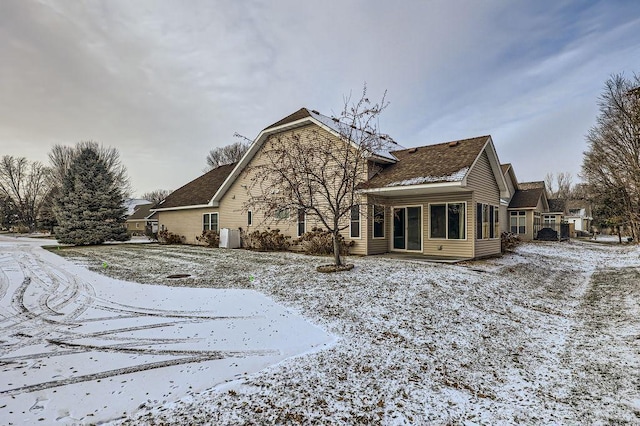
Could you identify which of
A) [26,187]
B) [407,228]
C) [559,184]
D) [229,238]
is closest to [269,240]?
[229,238]

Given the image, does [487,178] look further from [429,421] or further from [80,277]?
[80,277]

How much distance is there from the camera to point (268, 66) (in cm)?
1391

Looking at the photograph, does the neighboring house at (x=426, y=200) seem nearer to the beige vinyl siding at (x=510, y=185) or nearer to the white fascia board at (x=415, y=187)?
the white fascia board at (x=415, y=187)

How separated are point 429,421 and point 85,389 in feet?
11.2

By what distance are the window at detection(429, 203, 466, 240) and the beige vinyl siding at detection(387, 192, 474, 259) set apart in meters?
0.15

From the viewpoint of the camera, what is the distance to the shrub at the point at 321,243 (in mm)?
13477

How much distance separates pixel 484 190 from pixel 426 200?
2.48 metres

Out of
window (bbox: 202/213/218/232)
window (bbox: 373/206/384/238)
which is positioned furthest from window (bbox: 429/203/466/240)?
window (bbox: 202/213/218/232)

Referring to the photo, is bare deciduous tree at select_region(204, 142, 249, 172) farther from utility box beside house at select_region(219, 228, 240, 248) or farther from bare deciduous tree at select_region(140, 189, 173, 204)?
utility box beside house at select_region(219, 228, 240, 248)

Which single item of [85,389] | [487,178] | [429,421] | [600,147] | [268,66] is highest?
[268,66]

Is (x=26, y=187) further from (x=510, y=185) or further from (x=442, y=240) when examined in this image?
(x=510, y=185)

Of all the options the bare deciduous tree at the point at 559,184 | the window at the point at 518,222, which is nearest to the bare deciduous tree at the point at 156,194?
the window at the point at 518,222

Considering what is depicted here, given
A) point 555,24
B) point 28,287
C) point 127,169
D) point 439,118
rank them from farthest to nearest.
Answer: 1. point 127,169
2. point 439,118
3. point 555,24
4. point 28,287

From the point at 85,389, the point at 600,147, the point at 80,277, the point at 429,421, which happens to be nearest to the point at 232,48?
the point at 80,277
